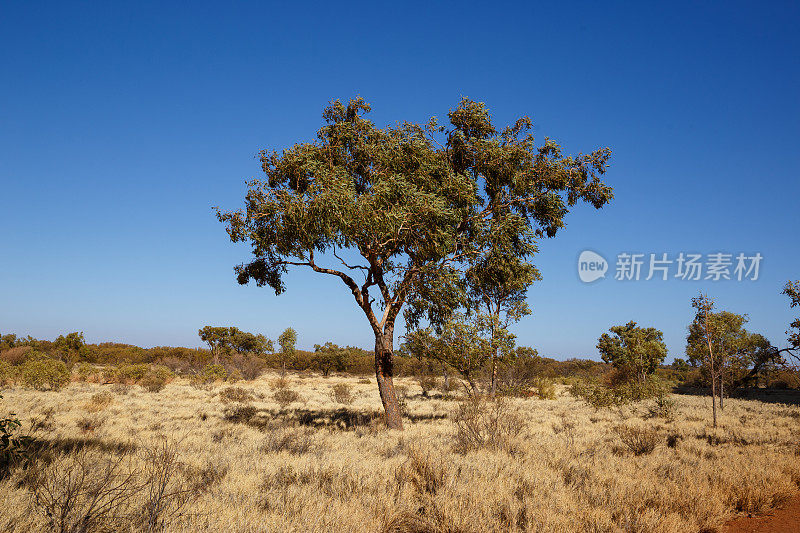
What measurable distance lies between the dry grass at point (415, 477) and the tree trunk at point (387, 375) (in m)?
0.63

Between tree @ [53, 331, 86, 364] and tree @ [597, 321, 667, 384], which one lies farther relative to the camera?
tree @ [53, 331, 86, 364]

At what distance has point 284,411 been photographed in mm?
19062

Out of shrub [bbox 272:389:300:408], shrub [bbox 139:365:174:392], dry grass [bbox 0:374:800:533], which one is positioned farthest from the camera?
shrub [bbox 139:365:174:392]

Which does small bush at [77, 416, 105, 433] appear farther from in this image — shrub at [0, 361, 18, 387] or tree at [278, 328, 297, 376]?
tree at [278, 328, 297, 376]

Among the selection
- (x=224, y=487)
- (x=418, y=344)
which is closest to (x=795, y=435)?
(x=418, y=344)

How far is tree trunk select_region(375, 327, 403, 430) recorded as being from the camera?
528 inches

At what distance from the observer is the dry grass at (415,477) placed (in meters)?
5.20

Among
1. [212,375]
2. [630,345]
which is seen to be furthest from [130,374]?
[630,345]

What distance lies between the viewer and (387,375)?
45.3 ft

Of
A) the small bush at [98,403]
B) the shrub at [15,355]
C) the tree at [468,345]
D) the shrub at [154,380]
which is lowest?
the shrub at [15,355]

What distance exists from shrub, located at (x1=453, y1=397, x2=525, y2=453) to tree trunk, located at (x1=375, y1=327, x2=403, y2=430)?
10.3 feet

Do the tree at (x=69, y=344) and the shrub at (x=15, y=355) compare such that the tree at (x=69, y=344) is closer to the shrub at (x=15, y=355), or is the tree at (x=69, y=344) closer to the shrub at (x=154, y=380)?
the shrub at (x=15, y=355)

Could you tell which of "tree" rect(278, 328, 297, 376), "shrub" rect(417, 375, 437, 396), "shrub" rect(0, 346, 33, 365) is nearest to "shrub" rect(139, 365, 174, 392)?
"shrub" rect(417, 375, 437, 396)

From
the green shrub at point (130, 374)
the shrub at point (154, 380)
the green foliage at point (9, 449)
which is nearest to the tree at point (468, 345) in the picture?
the green foliage at point (9, 449)
